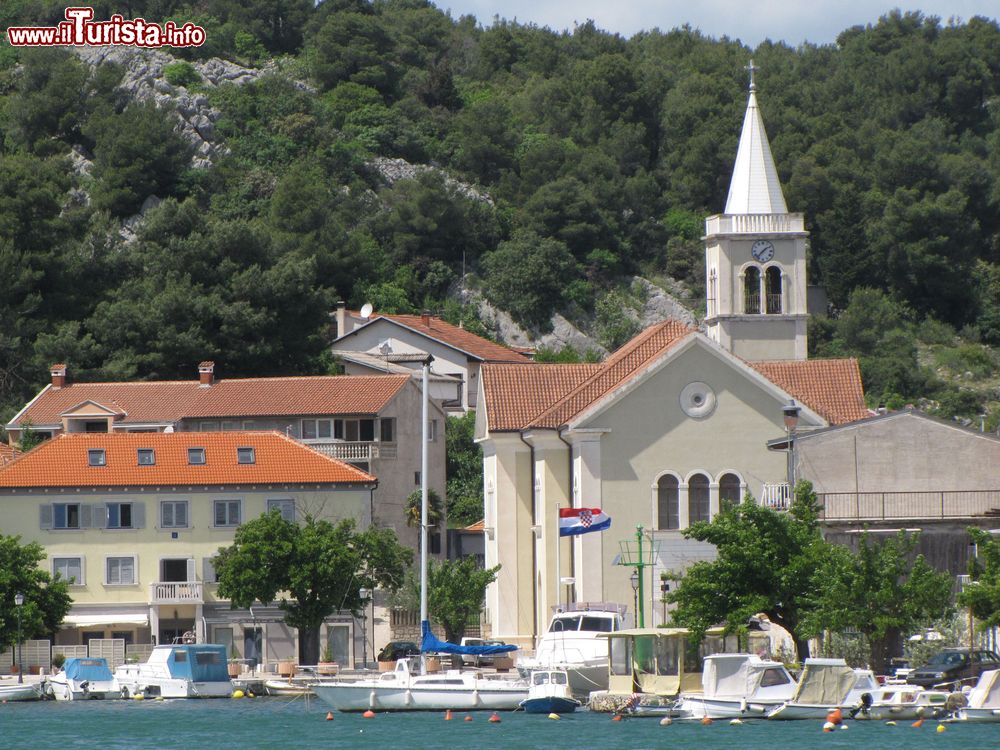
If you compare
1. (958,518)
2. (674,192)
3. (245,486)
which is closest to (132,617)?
(245,486)

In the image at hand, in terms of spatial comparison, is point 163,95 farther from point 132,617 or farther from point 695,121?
point 132,617

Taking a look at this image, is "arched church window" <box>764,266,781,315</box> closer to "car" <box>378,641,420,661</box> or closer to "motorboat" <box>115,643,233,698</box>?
"car" <box>378,641,420,661</box>

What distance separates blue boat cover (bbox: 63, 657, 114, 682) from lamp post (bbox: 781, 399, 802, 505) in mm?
21755

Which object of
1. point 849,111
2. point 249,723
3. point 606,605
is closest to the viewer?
point 249,723

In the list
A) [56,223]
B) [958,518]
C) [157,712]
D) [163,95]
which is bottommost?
[157,712]

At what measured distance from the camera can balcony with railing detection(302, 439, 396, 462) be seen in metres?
87.4

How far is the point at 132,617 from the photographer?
7706cm

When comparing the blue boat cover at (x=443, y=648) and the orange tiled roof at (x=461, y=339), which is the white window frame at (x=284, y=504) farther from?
the orange tiled roof at (x=461, y=339)

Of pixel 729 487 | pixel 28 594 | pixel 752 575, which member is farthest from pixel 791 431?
pixel 28 594

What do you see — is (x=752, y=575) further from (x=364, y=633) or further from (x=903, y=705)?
(x=364, y=633)

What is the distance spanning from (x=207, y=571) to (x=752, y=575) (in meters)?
29.5

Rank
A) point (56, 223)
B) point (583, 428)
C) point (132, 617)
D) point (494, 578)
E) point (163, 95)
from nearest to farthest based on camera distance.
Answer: point (583, 428), point (494, 578), point (132, 617), point (56, 223), point (163, 95)

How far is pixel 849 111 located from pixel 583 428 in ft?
303

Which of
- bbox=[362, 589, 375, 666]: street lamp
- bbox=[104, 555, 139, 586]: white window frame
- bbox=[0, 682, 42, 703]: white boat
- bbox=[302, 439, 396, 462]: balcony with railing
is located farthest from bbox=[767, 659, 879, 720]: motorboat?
bbox=[302, 439, 396, 462]: balcony with railing
